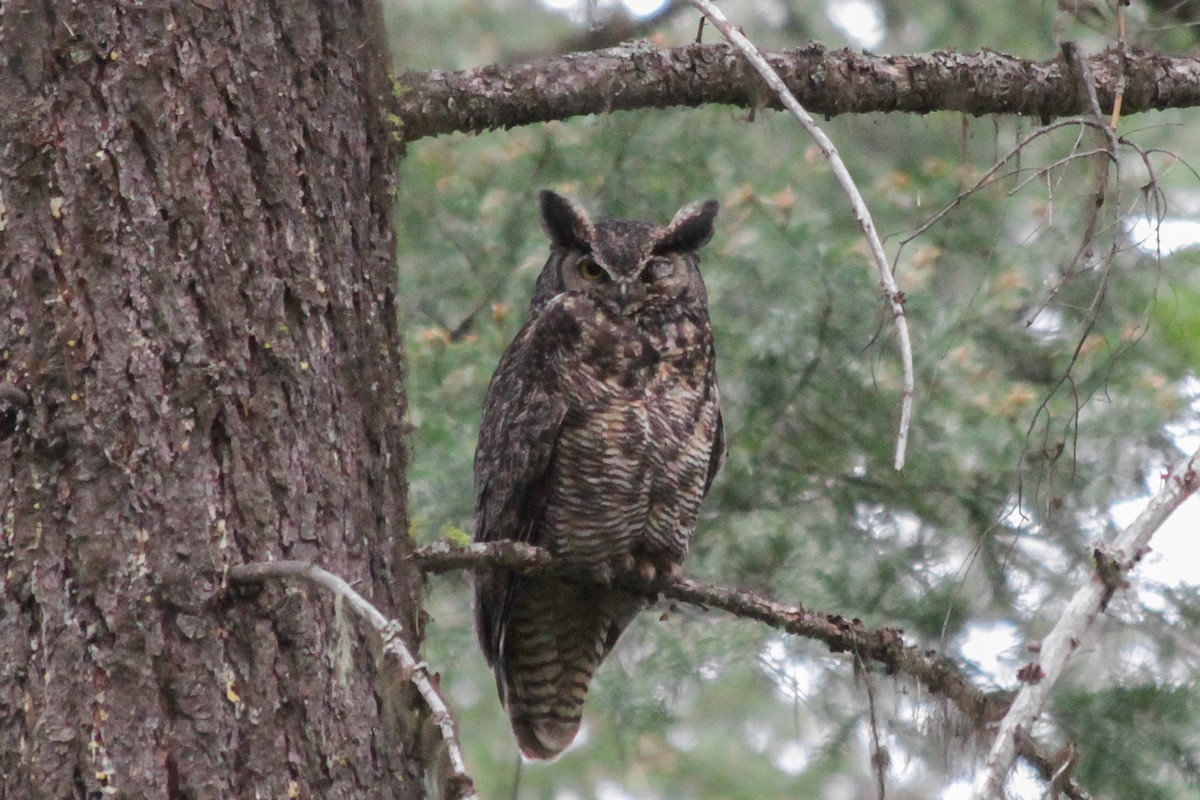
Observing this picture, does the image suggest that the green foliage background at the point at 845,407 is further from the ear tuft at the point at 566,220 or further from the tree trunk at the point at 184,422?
the tree trunk at the point at 184,422

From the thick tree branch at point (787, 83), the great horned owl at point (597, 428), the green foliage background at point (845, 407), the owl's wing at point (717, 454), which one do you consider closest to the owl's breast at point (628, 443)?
the great horned owl at point (597, 428)

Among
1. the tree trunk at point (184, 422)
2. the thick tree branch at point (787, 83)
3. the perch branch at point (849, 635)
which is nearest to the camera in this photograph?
the tree trunk at point (184, 422)

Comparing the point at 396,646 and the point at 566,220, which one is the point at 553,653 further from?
the point at 396,646

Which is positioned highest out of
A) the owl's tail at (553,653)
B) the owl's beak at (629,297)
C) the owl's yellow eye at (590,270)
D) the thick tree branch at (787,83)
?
the thick tree branch at (787,83)

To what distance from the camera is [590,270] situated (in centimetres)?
391

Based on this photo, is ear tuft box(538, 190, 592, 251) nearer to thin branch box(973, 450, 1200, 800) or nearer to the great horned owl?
the great horned owl

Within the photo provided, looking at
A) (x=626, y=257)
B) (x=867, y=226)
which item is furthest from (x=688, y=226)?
(x=867, y=226)

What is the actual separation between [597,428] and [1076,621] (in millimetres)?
2041

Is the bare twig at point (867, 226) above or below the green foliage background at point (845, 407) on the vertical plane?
above

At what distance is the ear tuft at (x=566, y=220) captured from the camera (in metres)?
3.88

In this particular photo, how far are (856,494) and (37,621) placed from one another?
335 centimetres

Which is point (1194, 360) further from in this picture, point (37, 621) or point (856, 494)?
point (37, 621)

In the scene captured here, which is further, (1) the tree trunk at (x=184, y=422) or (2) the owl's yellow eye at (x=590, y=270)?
(2) the owl's yellow eye at (x=590, y=270)

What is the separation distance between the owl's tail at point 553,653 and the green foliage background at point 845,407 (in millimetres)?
178
